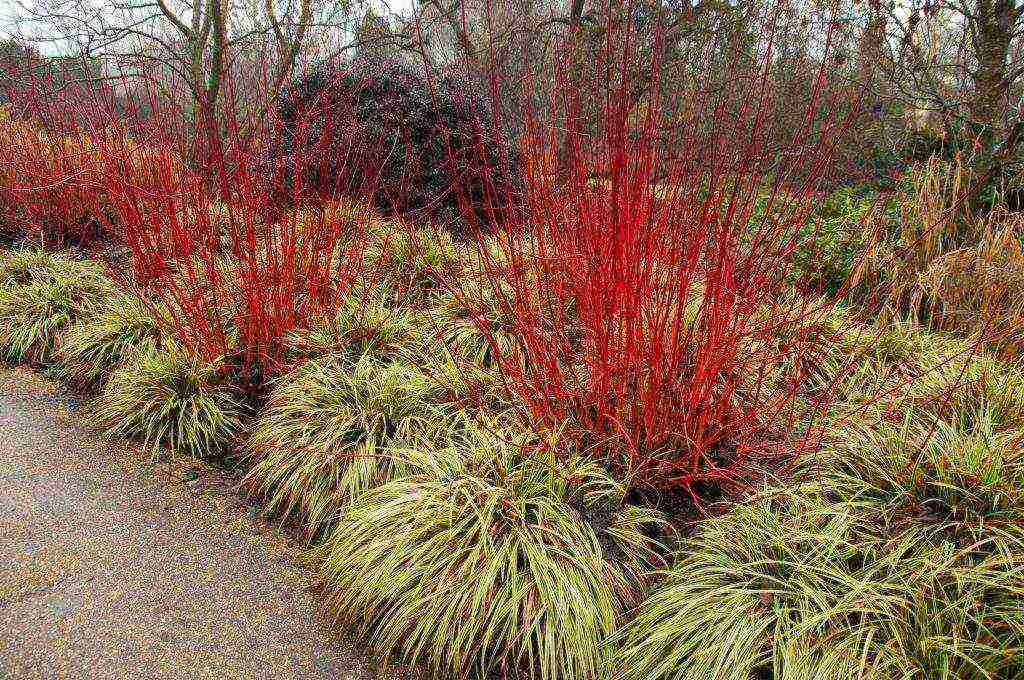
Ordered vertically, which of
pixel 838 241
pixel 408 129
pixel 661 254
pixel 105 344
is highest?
pixel 408 129

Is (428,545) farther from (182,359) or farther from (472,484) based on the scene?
(182,359)

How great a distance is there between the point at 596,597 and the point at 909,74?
5.08m

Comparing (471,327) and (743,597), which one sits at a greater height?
(471,327)

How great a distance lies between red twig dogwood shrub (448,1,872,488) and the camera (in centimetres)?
187

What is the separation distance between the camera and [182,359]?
10.4 feet

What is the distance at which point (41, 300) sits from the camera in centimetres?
403

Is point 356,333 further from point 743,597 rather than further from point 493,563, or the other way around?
point 743,597

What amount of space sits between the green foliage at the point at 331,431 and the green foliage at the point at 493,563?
0.16 meters

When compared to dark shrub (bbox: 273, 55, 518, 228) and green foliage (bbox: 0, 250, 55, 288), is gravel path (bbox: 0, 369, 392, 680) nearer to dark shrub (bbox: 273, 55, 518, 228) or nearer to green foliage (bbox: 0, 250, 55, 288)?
green foliage (bbox: 0, 250, 55, 288)

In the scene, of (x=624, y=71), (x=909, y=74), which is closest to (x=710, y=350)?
(x=624, y=71)

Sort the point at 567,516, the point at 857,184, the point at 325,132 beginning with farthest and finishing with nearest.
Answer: the point at 857,184 < the point at 325,132 < the point at 567,516

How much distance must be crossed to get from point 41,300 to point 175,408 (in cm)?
176

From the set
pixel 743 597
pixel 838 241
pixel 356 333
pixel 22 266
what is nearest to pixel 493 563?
pixel 743 597

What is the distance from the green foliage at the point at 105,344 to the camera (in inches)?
136
